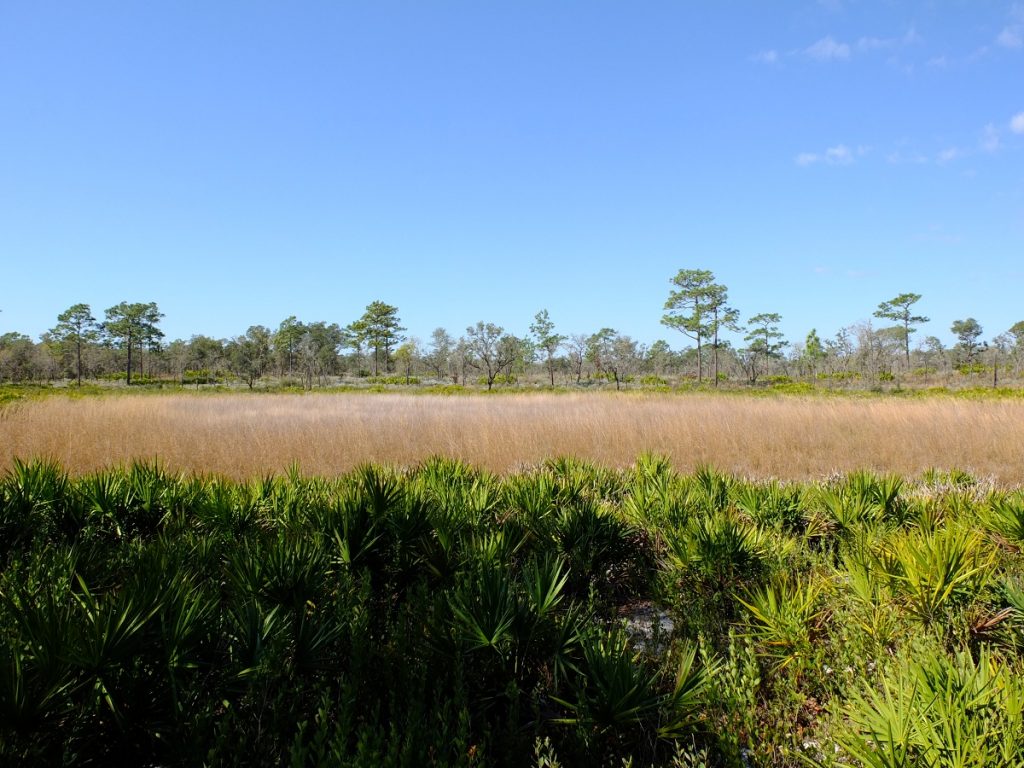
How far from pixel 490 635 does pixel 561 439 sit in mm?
7931

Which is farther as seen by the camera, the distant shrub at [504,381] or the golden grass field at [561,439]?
the distant shrub at [504,381]

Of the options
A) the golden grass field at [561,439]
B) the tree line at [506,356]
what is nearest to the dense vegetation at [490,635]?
the golden grass field at [561,439]

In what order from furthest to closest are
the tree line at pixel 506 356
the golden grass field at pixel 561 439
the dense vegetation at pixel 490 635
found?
1. the tree line at pixel 506 356
2. the golden grass field at pixel 561 439
3. the dense vegetation at pixel 490 635

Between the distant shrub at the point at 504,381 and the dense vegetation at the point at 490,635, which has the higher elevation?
the distant shrub at the point at 504,381

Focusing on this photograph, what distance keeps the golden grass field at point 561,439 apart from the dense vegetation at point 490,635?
412cm

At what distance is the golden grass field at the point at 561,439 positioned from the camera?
8.38 metres

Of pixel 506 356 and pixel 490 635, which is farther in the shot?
pixel 506 356

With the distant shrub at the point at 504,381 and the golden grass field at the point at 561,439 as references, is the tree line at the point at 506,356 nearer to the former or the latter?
the distant shrub at the point at 504,381

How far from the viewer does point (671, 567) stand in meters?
3.44

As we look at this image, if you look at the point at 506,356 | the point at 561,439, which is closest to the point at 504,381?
the point at 506,356

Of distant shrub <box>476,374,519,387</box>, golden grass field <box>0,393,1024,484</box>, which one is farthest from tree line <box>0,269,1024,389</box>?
golden grass field <box>0,393,1024,484</box>

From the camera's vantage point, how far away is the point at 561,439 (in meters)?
10.1

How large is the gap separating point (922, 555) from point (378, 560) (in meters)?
3.09

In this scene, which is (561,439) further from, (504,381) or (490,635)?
(504,381)
